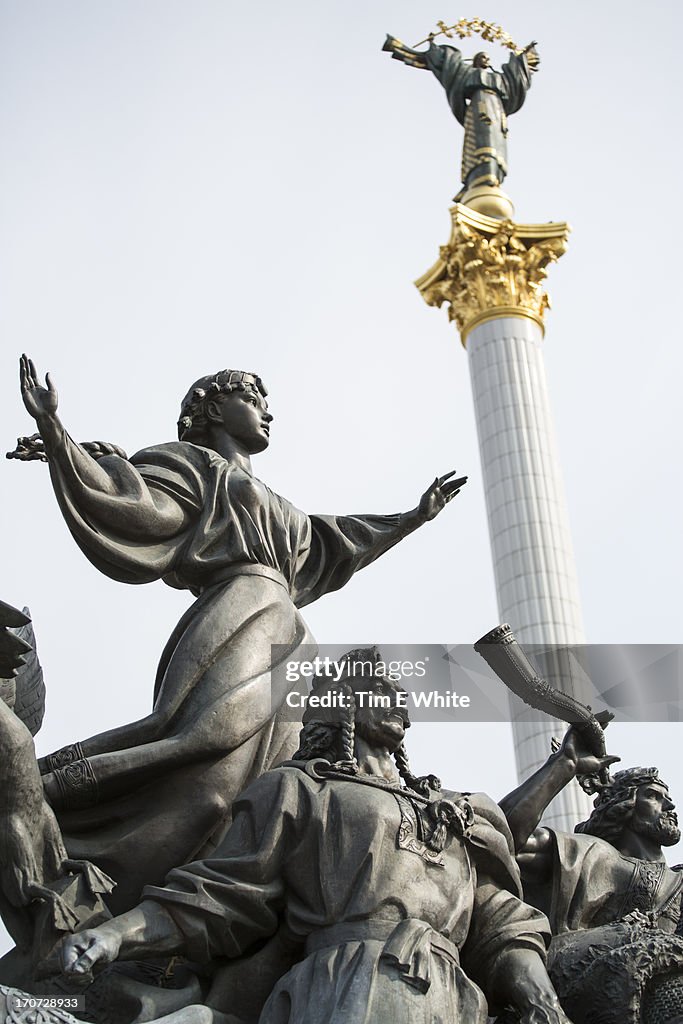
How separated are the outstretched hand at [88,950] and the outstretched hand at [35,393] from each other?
263 cm

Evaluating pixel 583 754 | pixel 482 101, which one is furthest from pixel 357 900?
pixel 482 101

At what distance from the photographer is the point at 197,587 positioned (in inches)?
303

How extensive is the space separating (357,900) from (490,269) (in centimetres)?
2342

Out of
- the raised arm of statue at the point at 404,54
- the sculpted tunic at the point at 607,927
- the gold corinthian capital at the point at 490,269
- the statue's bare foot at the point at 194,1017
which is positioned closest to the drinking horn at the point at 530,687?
the sculpted tunic at the point at 607,927

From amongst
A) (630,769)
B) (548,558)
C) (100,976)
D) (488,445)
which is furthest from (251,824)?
(488,445)

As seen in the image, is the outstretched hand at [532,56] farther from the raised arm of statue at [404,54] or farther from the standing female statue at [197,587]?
the standing female statue at [197,587]

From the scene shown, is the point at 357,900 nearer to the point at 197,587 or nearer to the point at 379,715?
the point at 379,715

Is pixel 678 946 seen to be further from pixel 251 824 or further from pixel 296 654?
pixel 296 654

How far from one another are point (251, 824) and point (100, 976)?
0.78 meters

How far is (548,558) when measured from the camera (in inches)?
993

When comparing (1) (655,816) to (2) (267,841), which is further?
(1) (655,816)

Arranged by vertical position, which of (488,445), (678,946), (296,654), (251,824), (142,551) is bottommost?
(678,946)

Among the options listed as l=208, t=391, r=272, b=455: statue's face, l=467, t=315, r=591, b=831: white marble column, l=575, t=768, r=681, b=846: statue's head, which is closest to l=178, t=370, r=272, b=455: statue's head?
l=208, t=391, r=272, b=455: statue's face

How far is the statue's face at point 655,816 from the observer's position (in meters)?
7.10
